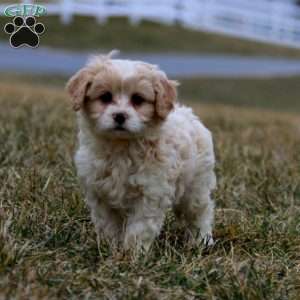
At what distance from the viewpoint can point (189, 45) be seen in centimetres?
2706

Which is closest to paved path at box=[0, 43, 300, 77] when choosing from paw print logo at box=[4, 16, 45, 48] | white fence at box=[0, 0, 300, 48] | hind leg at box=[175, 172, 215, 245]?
white fence at box=[0, 0, 300, 48]

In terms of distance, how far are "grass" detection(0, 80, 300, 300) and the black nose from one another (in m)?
0.69

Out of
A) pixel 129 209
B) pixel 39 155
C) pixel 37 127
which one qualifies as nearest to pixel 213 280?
pixel 129 209

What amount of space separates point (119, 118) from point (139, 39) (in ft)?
69.1

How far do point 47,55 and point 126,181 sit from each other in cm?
1804

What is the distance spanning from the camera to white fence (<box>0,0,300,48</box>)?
1067 inches

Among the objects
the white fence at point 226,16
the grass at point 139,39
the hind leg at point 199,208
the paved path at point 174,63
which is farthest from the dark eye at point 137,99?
the white fence at point 226,16

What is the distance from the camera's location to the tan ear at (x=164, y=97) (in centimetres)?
509

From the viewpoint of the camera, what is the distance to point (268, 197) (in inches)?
266

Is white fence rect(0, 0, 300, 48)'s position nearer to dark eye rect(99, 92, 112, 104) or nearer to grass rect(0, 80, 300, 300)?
grass rect(0, 80, 300, 300)

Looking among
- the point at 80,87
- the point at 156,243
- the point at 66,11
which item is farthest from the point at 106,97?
the point at 66,11

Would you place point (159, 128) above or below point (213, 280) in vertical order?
above

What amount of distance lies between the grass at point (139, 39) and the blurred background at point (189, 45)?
3cm

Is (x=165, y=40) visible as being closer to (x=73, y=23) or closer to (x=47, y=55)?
(x=73, y=23)
